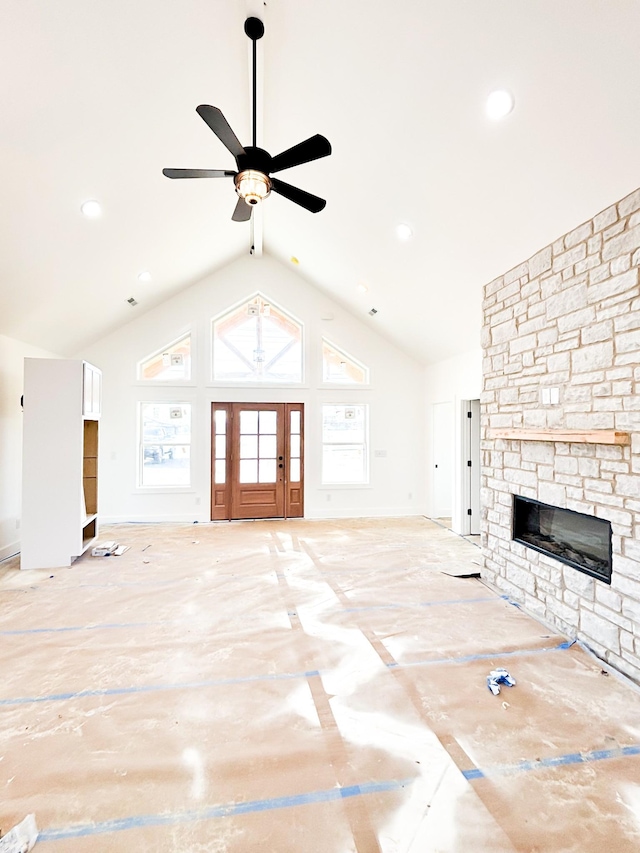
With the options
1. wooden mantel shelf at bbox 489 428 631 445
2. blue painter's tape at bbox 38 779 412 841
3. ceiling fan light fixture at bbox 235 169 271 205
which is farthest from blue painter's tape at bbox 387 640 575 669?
ceiling fan light fixture at bbox 235 169 271 205

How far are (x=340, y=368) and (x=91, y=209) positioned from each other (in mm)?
4468

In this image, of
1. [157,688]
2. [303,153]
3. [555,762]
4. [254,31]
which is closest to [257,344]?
[254,31]

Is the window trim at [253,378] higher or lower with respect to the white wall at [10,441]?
higher

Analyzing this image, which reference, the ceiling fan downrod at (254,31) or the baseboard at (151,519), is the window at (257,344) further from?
the ceiling fan downrod at (254,31)

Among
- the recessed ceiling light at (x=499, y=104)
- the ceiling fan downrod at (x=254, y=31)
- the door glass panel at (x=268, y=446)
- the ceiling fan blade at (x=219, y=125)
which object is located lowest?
the door glass panel at (x=268, y=446)

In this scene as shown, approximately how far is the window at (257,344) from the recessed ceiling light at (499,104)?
480 centimetres

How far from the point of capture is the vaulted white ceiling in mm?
2336

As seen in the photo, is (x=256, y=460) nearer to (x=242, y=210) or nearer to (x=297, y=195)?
(x=242, y=210)

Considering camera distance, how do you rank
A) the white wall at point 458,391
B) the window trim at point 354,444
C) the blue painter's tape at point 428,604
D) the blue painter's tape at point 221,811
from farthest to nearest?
the window trim at point 354,444 → the white wall at point 458,391 → the blue painter's tape at point 428,604 → the blue painter's tape at point 221,811

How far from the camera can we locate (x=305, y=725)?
7.18 feet

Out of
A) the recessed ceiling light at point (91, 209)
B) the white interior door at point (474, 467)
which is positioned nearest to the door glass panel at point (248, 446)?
the white interior door at point (474, 467)

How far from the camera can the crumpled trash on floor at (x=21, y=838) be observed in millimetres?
1486

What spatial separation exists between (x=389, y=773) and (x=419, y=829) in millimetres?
277

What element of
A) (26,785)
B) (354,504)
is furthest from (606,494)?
(354,504)
